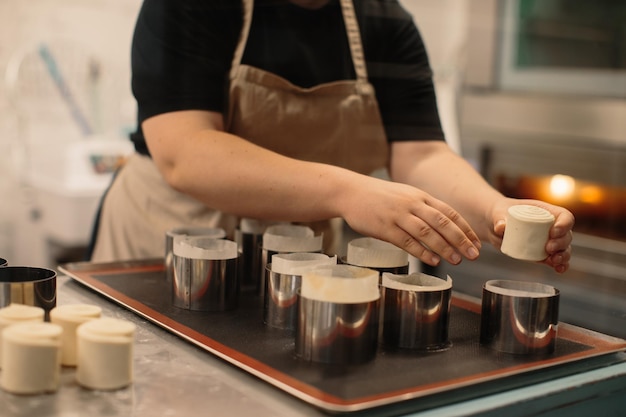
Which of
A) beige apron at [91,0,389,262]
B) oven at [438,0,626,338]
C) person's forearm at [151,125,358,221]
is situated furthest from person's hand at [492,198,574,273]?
oven at [438,0,626,338]

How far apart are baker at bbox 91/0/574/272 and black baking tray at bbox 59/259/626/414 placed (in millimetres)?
137

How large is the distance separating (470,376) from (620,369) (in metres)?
0.25

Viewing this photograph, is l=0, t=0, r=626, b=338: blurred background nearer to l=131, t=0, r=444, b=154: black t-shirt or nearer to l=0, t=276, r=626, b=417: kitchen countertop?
l=131, t=0, r=444, b=154: black t-shirt

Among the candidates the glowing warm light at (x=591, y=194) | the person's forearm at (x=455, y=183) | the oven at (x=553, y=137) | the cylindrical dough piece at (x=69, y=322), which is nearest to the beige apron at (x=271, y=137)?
the person's forearm at (x=455, y=183)

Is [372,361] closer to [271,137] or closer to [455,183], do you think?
[455,183]

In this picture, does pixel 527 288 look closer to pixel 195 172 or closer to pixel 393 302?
pixel 393 302

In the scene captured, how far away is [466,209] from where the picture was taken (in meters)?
1.34

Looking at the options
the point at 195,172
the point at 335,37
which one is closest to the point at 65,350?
the point at 195,172

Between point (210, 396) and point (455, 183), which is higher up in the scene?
point (455, 183)

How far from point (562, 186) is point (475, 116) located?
433 mm

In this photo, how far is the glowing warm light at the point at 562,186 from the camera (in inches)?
88.7

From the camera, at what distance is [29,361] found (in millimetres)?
813

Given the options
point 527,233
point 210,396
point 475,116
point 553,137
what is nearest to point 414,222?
point 527,233

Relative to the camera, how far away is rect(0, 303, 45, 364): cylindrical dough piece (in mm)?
871
